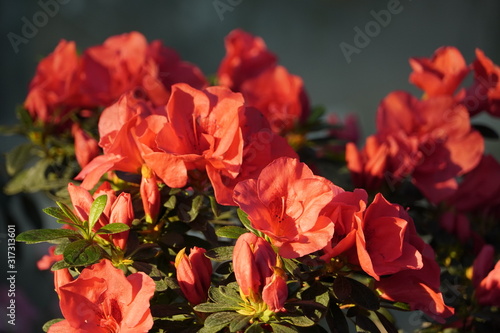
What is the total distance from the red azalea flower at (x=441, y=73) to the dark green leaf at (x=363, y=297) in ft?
2.20

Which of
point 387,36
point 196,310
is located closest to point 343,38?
point 387,36

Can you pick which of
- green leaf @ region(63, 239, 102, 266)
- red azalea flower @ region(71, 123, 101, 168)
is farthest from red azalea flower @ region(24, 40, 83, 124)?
green leaf @ region(63, 239, 102, 266)

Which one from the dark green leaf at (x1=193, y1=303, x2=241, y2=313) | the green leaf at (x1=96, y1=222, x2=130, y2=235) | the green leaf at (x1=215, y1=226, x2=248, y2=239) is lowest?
the dark green leaf at (x1=193, y1=303, x2=241, y2=313)

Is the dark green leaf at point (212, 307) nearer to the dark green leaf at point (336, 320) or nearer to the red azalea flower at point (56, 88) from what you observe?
the dark green leaf at point (336, 320)

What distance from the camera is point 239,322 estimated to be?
79cm

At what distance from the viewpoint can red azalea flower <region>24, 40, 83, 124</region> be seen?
1.46 meters

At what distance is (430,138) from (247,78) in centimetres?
61

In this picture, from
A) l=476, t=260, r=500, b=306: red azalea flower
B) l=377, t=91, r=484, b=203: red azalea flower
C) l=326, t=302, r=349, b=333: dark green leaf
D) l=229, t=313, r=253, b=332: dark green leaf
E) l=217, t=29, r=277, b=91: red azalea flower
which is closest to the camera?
l=229, t=313, r=253, b=332: dark green leaf

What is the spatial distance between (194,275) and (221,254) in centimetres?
4

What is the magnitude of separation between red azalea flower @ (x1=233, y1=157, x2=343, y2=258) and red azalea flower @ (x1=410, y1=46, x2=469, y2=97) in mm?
621

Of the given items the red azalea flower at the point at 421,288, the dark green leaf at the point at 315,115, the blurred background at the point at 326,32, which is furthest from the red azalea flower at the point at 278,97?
the blurred background at the point at 326,32

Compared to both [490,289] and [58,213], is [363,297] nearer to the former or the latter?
[490,289]

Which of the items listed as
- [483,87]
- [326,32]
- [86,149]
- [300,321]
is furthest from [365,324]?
[326,32]

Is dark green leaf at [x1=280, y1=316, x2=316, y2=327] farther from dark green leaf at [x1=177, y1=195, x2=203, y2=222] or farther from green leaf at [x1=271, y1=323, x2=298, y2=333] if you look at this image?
dark green leaf at [x1=177, y1=195, x2=203, y2=222]
